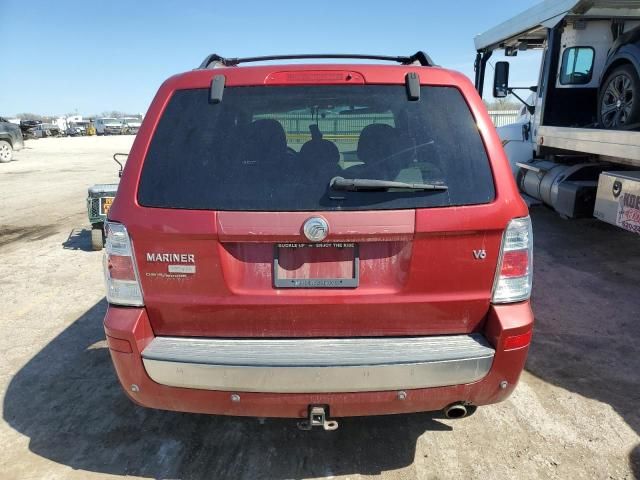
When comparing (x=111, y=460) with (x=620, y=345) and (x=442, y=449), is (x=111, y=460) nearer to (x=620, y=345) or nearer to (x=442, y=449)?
(x=442, y=449)

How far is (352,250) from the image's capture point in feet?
7.20

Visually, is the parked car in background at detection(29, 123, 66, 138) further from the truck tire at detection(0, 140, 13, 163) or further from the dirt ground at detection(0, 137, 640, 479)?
the dirt ground at detection(0, 137, 640, 479)

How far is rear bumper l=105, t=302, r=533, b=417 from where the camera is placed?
2117 millimetres

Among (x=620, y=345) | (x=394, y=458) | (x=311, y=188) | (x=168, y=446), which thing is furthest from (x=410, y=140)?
(x=620, y=345)

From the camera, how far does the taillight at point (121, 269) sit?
224 centimetres

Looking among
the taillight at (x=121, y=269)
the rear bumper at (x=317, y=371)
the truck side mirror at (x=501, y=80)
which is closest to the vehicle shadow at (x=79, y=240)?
the taillight at (x=121, y=269)

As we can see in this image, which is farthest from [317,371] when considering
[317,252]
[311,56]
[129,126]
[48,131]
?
[129,126]

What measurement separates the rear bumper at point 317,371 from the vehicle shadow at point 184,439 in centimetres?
53

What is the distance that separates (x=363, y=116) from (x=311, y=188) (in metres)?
0.48

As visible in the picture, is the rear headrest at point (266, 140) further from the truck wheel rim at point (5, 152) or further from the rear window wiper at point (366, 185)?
the truck wheel rim at point (5, 152)

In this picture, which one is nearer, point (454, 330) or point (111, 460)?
point (454, 330)

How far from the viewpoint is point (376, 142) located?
7.56 ft

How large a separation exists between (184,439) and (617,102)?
6087 mm

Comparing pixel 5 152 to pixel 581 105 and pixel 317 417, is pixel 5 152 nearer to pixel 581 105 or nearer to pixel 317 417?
pixel 581 105
